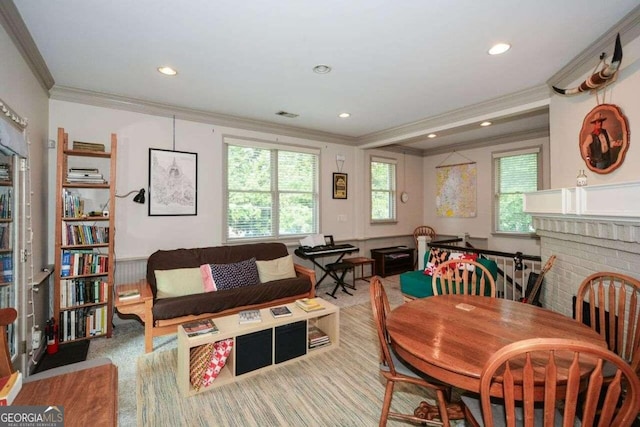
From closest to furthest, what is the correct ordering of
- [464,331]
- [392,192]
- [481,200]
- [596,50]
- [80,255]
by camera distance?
[464,331]
[596,50]
[80,255]
[481,200]
[392,192]

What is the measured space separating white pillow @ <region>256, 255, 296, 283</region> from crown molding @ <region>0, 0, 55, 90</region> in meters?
2.82

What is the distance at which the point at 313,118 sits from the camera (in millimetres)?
4352

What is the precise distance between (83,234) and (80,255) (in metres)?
0.22

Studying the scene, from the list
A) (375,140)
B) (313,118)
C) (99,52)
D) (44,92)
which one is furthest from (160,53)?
(375,140)

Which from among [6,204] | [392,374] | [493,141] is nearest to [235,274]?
[6,204]

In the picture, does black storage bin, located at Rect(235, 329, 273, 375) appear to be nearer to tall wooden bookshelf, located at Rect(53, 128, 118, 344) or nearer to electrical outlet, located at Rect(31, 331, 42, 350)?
tall wooden bookshelf, located at Rect(53, 128, 118, 344)

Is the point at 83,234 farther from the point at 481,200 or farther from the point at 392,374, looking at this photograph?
→ the point at 481,200

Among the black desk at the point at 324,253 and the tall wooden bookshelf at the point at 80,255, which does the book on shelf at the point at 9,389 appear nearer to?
the tall wooden bookshelf at the point at 80,255

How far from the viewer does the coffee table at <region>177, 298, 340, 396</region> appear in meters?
2.26

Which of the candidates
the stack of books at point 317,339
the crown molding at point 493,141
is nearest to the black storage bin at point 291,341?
the stack of books at point 317,339

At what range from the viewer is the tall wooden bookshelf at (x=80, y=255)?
9.66 ft

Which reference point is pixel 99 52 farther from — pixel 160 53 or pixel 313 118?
pixel 313 118

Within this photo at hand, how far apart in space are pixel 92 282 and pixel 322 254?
9.45 feet

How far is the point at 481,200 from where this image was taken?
19.1 feet
